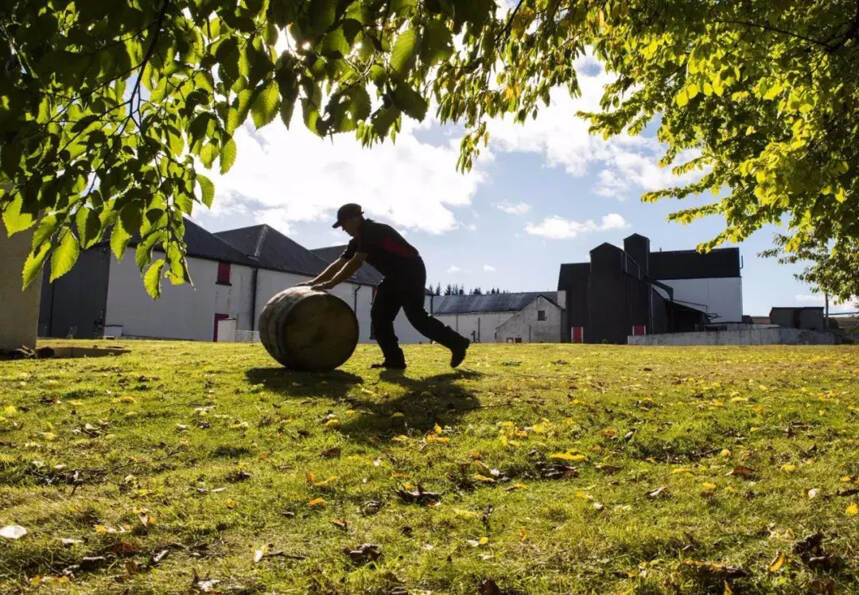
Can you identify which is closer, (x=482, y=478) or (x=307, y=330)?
(x=482, y=478)

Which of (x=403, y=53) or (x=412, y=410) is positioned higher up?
(x=403, y=53)

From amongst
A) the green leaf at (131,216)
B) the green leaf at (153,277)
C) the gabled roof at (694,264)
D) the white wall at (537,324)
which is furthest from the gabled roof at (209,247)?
the gabled roof at (694,264)

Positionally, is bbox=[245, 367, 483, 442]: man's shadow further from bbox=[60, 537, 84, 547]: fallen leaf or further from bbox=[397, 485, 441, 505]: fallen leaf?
bbox=[60, 537, 84, 547]: fallen leaf

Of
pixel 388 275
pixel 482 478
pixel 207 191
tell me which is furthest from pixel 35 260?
pixel 388 275

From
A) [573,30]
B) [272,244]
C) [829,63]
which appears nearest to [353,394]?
[573,30]

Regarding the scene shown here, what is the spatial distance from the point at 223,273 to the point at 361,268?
15.1 meters

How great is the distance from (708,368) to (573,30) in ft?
22.3

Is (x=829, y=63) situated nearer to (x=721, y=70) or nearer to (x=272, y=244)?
(x=721, y=70)

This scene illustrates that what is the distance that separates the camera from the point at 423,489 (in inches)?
134

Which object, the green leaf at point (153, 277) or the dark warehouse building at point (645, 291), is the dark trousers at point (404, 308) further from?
the dark warehouse building at point (645, 291)

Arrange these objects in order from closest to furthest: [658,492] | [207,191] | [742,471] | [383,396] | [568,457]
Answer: [207,191], [658,492], [742,471], [568,457], [383,396]

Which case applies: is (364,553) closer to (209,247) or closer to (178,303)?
(178,303)

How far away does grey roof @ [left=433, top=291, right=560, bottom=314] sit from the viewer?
66.4m

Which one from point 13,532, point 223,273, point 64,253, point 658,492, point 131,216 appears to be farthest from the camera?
point 223,273
